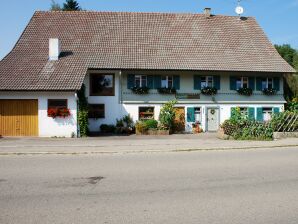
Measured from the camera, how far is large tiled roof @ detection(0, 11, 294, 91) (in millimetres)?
28203

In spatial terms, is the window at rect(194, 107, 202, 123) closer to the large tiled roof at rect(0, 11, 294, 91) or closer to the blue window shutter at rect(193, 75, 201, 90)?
the blue window shutter at rect(193, 75, 201, 90)

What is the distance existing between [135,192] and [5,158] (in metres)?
7.83

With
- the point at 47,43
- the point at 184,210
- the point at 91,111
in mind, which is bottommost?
the point at 184,210

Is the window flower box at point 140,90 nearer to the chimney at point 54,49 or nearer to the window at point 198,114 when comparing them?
the window at point 198,114

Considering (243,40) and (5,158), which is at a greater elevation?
(243,40)

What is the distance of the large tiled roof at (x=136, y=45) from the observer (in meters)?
28.2

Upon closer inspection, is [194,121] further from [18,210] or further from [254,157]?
[18,210]

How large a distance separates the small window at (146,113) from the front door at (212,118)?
4401mm

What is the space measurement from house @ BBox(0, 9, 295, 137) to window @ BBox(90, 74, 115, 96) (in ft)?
0.24

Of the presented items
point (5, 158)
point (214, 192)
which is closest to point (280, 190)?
point (214, 192)

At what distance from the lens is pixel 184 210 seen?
7168 mm

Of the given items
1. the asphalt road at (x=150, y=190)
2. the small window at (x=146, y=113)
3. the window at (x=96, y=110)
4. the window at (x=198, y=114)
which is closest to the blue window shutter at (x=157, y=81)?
the small window at (x=146, y=113)

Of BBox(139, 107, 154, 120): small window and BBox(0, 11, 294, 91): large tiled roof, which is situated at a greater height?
BBox(0, 11, 294, 91): large tiled roof

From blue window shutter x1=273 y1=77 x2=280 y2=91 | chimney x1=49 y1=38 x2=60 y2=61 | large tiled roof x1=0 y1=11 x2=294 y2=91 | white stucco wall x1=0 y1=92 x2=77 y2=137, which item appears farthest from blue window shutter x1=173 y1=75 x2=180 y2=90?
chimney x1=49 y1=38 x2=60 y2=61
